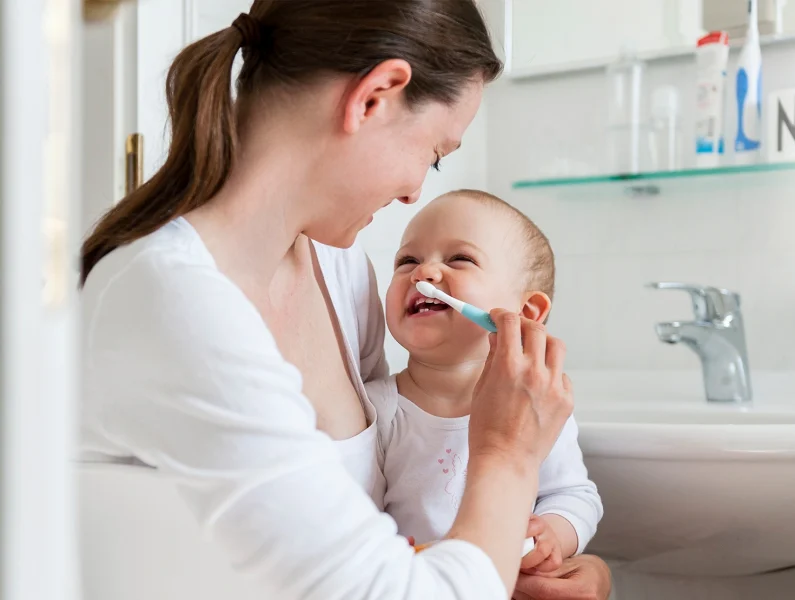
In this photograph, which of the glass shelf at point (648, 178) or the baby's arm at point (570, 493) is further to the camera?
the glass shelf at point (648, 178)

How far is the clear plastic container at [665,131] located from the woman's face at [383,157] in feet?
2.30

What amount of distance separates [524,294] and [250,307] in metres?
0.49

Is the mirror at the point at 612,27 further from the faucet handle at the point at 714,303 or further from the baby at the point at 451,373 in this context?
the baby at the point at 451,373

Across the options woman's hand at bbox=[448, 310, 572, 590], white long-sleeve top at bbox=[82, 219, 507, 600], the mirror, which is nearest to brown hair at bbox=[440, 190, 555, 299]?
woman's hand at bbox=[448, 310, 572, 590]

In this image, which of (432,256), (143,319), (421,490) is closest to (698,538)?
(421,490)

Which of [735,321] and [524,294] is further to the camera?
[735,321]

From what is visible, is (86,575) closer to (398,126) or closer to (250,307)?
(250,307)

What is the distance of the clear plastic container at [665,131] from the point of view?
140 cm

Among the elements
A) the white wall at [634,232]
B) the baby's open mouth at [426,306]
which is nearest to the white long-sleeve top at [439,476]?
the baby's open mouth at [426,306]

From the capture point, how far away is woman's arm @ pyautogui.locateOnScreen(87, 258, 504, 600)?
1.76ft

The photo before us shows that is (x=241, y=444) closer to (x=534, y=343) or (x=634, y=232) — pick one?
(x=534, y=343)

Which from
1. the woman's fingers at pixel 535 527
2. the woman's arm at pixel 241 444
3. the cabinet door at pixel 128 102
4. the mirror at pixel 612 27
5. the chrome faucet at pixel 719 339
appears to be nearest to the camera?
the woman's arm at pixel 241 444

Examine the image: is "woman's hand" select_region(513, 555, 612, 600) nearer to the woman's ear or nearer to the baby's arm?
the baby's arm

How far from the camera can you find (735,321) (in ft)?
4.17
